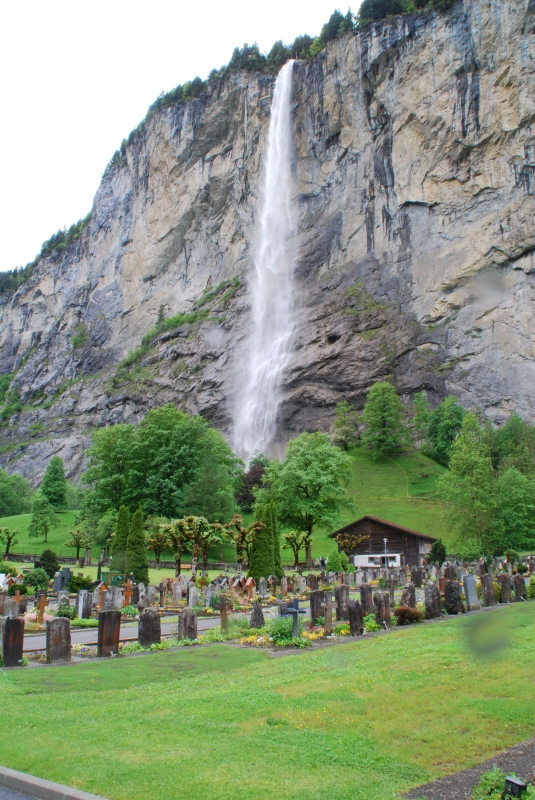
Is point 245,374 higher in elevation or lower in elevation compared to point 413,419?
higher

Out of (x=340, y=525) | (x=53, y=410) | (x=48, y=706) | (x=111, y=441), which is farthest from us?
(x=53, y=410)

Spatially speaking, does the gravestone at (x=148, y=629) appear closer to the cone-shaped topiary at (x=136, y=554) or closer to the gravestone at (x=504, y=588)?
the gravestone at (x=504, y=588)

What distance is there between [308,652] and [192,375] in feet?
263

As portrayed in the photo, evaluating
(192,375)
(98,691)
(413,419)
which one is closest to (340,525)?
(413,419)

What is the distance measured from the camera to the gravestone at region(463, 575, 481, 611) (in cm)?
1759

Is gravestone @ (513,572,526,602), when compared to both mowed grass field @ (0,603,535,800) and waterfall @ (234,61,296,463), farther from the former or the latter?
waterfall @ (234,61,296,463)

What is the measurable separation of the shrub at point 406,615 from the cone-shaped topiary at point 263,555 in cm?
1067

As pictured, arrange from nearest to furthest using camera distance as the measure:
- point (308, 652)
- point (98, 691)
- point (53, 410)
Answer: point (98, 691) < point (308, 652) < point (53, 410)

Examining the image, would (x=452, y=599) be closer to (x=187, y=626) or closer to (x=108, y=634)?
(x=187, y=626)

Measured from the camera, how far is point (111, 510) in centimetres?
5222

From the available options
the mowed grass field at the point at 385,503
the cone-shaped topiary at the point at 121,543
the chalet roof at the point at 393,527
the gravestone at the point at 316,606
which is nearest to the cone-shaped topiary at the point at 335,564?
the cone-shaped topiary at the point at 121,543

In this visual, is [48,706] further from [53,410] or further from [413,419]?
[53,410]

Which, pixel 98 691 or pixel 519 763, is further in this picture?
pixel 98 691

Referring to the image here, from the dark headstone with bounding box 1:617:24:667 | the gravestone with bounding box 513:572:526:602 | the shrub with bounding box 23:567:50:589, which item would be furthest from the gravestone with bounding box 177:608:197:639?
the shrub with bounding box 23:567:50:589
